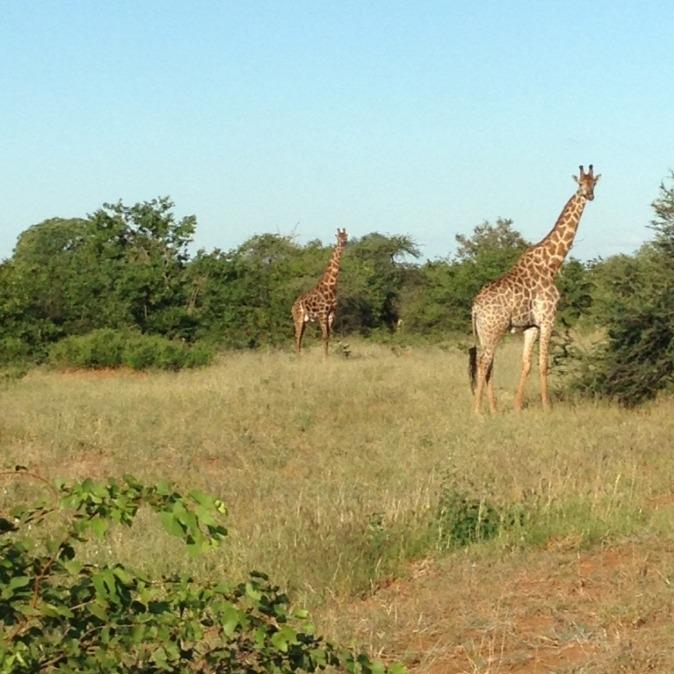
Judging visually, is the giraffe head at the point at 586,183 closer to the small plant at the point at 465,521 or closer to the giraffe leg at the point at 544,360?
the giraffe leg at the point at 544,360

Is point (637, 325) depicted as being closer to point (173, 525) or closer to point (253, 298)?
point (173, 525)

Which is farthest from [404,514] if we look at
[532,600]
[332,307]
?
[332,307]

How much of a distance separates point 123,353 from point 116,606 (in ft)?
56.7

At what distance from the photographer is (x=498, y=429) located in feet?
38.8

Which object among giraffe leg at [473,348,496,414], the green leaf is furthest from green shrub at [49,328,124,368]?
the green leaf

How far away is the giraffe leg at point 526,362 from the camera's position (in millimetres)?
13500

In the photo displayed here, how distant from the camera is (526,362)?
13.9 m

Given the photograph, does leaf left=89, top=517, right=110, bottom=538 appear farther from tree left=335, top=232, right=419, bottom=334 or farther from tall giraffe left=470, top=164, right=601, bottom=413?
tree left=335, top=232, right=419, bottom=334

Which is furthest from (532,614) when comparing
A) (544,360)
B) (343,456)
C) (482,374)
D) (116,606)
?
(544,360)

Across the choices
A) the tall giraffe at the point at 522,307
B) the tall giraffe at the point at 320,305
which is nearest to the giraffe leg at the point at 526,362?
the tall giraffe at the point at 522,307

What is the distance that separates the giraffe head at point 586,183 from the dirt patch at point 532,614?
8.45 meters

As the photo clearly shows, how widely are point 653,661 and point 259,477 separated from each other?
5.76 meters

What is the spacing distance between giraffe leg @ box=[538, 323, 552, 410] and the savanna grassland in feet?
0.63

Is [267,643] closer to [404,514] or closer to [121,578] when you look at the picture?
[121,578]
